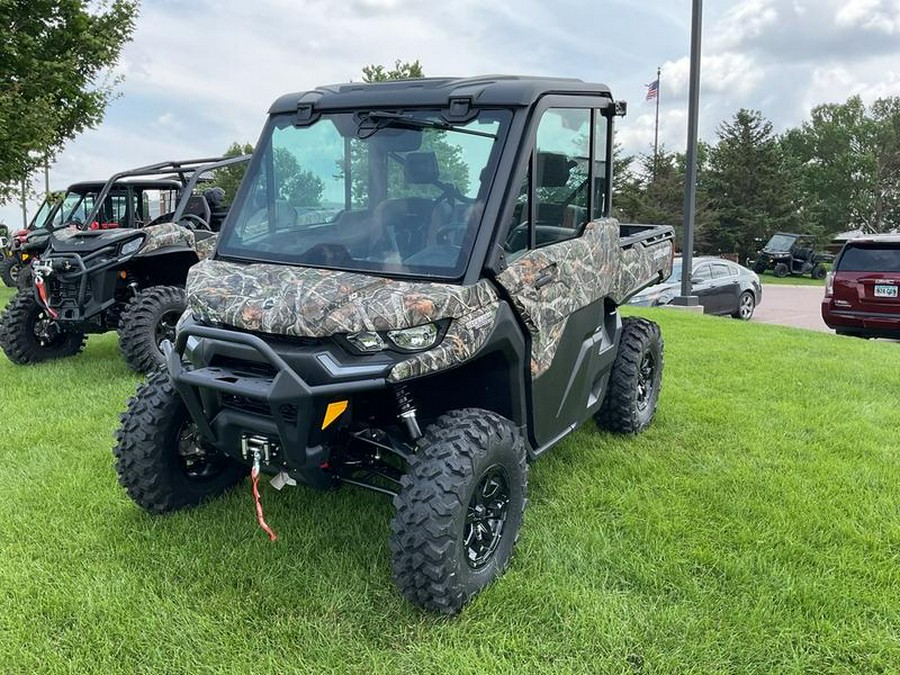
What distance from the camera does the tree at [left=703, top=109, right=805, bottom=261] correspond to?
134 ft

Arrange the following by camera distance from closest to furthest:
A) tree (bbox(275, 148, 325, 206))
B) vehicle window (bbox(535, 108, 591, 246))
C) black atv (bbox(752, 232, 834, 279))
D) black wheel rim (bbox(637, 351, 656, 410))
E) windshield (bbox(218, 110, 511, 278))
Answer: windshield (bbox(218, 110, 511, 278))
vehicle window (bbox(535, 108, 591, 246))
tree (bbox(275, 148, 325, 206))
black wheel rim (bbox(637, 351, 656, 410))
black atv (bbox(752, 232, 834, 279))

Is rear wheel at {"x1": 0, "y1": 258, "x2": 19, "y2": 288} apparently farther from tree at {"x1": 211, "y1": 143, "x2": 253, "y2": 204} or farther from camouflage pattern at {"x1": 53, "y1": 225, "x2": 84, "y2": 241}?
camouflage pattern at {"x1": 53, "y1": 225, "x2": 84, "y2": 241}

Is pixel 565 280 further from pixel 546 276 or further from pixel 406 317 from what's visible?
pixel 406 317

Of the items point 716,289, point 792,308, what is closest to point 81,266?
point 716,289

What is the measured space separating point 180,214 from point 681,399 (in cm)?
530

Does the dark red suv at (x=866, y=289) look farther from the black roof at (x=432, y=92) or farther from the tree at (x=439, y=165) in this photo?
the tree at (x=439, y=165)

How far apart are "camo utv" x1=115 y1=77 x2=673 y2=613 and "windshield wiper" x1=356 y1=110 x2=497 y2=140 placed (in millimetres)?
11

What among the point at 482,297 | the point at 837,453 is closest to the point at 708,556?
the point at 482,297

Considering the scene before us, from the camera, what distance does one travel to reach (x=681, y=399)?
594cm

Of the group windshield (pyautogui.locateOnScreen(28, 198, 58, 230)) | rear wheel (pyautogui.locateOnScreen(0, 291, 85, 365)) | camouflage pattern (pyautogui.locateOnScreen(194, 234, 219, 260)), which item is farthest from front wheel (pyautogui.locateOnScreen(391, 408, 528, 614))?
windshield (pyautogui.locateOnScreen(28, 198, 58, 230))

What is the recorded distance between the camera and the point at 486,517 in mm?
3139

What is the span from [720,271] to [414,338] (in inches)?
521

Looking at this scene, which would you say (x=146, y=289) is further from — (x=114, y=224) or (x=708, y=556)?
(x=708, y=556)

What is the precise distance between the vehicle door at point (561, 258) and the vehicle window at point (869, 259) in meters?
7.88
